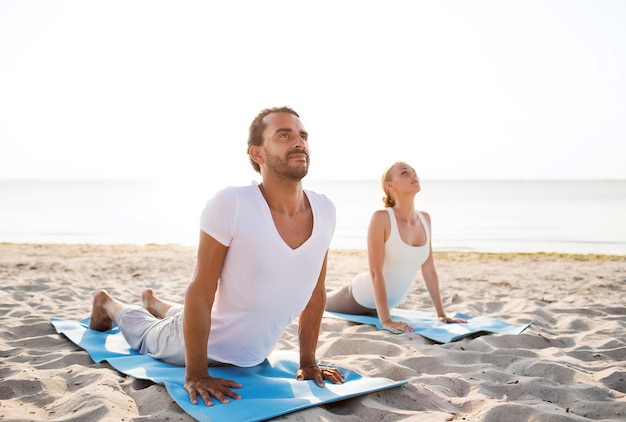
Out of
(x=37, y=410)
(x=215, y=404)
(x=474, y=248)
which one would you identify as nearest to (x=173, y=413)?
(x=215, y=404)

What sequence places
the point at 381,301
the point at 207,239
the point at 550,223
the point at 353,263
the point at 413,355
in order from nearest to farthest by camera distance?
1. the point at 207,239
2. the point at 413,355
3. the point at 381,301
4. the point at 353,263
5. the point at 550,223

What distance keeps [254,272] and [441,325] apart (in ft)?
8.67

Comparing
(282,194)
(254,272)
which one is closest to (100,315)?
(254,272)

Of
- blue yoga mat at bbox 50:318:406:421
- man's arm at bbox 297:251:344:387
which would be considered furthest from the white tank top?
man's arm at bbox 297:251:344:387

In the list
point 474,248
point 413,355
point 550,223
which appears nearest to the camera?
point 413,355

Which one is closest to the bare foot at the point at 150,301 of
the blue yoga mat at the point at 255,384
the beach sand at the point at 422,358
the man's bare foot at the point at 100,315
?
the man's bare foot at the point at 100,315

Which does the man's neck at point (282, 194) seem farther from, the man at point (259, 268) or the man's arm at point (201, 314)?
the man's arm at point (201, 314)

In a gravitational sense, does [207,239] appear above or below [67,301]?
above

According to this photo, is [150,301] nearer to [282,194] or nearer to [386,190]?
[282,194]

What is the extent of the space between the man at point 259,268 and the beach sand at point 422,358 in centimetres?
36

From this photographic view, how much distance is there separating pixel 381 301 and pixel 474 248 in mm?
11088

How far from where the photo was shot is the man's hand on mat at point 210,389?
275 cm

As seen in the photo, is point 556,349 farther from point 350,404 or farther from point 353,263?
point 353,263

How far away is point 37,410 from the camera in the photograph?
282 cm
